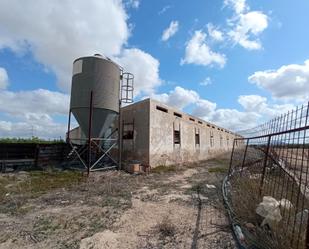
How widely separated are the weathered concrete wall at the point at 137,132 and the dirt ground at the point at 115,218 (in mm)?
3876

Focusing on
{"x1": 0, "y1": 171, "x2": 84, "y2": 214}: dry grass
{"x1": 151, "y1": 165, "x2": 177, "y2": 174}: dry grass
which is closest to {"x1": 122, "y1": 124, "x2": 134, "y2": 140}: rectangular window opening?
{"x1": 151, "y1": 165, "x2": 177, "y2": 174}: dry grass

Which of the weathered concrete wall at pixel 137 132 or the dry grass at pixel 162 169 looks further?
the weathered concrete wall at pixel 137 132

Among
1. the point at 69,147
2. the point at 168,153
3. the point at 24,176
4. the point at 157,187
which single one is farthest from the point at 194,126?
A: the point at 24,176

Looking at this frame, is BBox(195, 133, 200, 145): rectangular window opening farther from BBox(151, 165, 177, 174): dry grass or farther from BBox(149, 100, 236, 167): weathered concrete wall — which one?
BBox(151, 165, 177, 174): dry grass

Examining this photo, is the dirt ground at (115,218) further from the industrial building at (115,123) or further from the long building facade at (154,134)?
the long building facade at (154,134)

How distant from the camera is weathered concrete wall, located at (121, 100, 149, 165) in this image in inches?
424

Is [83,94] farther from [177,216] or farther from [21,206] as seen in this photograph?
[177,216]

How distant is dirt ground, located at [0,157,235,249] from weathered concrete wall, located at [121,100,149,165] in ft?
12.7

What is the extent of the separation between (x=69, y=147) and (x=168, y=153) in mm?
4912

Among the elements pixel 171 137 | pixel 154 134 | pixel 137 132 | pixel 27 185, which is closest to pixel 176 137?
pixel 171 137

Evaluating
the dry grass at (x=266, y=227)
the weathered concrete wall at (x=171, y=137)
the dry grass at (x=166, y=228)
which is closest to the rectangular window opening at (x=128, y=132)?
the weathered concrete wall at (x=171, y=137)

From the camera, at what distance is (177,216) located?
177 inches

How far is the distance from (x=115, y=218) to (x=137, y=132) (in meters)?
7.01

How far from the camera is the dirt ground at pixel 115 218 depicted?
11.2ft
